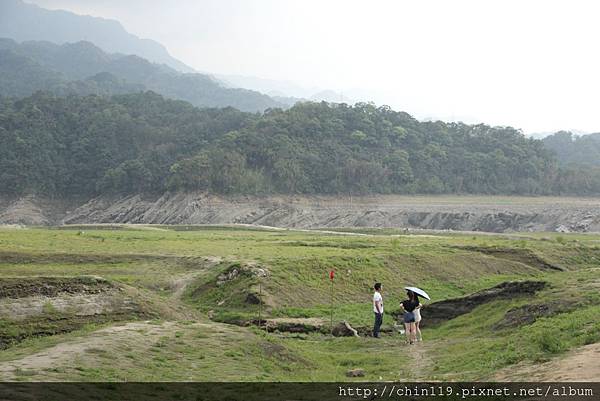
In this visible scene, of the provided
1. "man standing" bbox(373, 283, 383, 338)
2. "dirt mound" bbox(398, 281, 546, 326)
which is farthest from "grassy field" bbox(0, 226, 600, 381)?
"man standing" bbox(373, 283, 383, 338)

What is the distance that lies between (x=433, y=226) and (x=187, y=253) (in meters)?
55.8

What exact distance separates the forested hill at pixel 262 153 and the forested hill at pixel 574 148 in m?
49.9

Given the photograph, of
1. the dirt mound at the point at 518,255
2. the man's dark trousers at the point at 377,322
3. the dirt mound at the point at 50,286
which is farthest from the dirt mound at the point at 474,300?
the dirt mound at the point at 518,255

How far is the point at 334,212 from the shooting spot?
93062mm

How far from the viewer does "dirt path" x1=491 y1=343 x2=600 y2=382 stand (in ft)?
39.5

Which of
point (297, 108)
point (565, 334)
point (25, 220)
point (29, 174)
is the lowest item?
point (25, 220)

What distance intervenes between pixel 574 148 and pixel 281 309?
159053 mm

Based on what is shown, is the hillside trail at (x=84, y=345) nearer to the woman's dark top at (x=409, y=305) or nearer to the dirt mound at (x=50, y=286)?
the dirt mound at (x=50, y=286)

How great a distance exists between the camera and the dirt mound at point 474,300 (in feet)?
82.1

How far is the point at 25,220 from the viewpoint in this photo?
337ft

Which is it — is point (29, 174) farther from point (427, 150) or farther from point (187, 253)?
point (187, 253)

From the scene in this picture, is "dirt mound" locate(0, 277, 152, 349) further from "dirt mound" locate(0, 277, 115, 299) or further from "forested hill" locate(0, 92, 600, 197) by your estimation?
"forested hill" locate(0, 92, 600, 197)

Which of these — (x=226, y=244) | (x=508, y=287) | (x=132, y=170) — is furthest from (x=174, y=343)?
(x=132, y=170)

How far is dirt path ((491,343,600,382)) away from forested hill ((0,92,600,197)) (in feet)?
278
